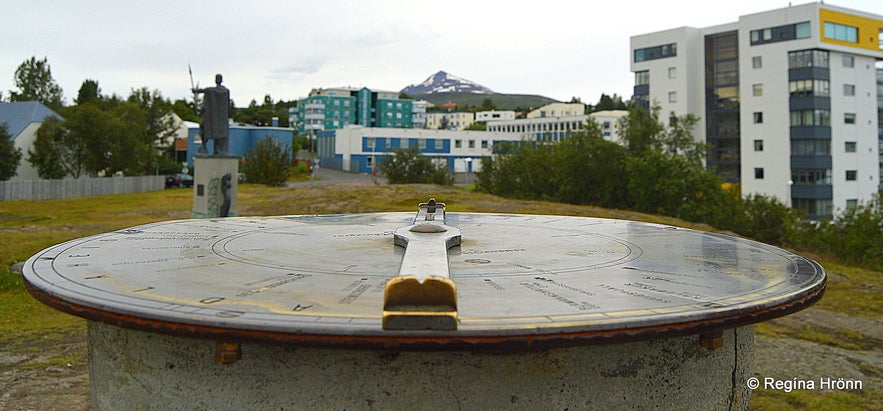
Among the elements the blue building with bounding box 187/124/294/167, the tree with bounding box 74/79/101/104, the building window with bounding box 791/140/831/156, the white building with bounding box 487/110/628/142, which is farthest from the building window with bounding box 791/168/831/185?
the tree with bounding box 74/79/101/104

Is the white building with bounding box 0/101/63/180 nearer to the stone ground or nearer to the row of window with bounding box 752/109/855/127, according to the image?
the stone ground

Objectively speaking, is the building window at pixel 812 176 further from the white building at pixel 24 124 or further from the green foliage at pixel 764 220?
the white building at pixel 24 124

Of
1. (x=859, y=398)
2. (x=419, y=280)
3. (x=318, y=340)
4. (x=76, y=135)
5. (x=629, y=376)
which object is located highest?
(x=76, y=135)

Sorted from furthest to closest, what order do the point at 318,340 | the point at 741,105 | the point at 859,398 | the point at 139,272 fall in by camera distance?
the point at 741,105
the point at 859,398
the point at 139,272
the point at 318,340

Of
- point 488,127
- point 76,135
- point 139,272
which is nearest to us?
point 139,272

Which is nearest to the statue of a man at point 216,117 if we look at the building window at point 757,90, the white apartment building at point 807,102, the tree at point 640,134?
the tree at point 640,134

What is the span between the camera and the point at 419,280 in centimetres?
244

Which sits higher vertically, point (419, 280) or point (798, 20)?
point (798, 20)

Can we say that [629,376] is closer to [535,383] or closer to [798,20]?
[535,383]

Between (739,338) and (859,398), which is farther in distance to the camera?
(859,398)

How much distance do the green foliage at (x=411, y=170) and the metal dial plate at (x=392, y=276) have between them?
32.0 meters

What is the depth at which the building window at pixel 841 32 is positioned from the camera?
4034 centimetres

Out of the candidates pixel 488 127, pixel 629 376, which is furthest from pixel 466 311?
pixel 488 127

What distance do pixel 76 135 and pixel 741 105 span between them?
40.4 metres
